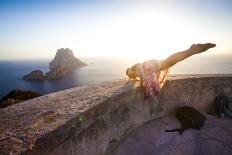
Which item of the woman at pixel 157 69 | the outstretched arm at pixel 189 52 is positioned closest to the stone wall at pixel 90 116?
the woman at pixel 157 69

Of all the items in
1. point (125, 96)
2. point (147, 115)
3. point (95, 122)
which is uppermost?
point (125, 96)

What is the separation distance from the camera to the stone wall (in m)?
3.42

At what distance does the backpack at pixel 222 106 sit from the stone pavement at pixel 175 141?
25.6 inches

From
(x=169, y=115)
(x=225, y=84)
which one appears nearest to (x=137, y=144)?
(x=169, y=115)

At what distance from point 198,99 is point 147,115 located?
233 cm

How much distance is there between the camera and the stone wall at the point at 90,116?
342 cm

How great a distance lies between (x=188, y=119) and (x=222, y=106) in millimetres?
1889

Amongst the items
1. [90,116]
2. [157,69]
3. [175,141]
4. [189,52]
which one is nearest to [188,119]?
[175,141]

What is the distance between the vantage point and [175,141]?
5.70 metres

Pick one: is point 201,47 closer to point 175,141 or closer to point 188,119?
point 188,119

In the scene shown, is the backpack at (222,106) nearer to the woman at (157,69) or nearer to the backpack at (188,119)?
the backpack at (188,119)

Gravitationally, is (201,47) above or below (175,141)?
above

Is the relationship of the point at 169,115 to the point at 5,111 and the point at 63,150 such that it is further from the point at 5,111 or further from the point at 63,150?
the point at 5,111

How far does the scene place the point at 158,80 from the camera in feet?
22.1
